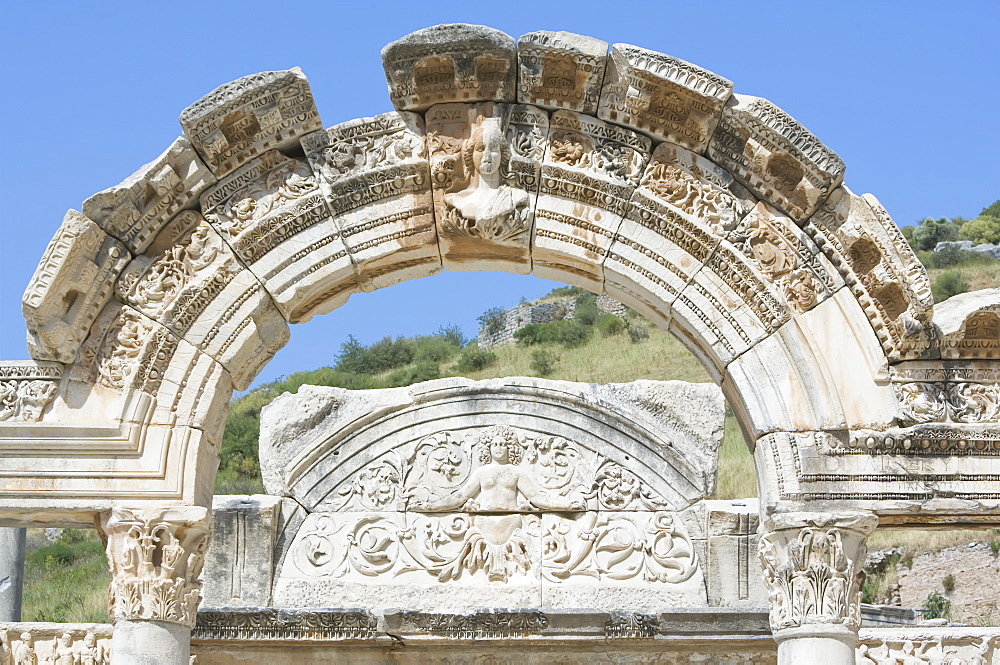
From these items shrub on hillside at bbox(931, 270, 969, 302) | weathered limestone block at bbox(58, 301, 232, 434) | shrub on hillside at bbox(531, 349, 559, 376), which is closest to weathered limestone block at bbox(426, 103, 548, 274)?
weathered limestone block at bbox(58, 301, 232, 434)

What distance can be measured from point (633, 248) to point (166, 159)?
107 inches

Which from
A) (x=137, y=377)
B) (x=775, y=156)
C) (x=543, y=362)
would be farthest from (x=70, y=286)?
(x=543, y=362)

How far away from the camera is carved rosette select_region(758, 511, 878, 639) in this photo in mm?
7168

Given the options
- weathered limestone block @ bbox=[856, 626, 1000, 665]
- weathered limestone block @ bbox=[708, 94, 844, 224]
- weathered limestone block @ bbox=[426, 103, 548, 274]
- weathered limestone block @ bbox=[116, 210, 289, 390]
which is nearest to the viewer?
weathered limestone block @ bbox=[708, 94, 844, 224]

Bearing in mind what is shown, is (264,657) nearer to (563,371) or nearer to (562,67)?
(562,67)

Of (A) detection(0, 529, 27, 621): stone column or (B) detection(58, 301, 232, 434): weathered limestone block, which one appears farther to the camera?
(A) detection(0, 529, 27, 621): stone column

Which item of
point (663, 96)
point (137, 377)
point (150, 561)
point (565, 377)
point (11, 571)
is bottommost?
point (150, 561)

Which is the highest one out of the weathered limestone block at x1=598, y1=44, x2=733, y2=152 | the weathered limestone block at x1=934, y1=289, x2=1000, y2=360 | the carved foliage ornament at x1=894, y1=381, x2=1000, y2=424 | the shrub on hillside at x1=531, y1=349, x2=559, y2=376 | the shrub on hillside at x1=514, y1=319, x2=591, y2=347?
the shrub on hillside at x1=514, y1=319, x2=591, y2=347

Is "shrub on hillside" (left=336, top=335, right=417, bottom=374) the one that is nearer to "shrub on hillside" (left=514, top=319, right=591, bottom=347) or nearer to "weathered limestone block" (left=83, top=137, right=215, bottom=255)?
"shrub on hillside" (left=514, top=319, right=591, bottom=347)

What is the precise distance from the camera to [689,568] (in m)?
13.1

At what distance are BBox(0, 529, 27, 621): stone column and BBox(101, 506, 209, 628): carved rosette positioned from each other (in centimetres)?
658

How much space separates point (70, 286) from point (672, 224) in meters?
3.42

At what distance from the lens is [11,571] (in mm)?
13422

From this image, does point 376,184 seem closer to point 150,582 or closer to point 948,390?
point 150,582
